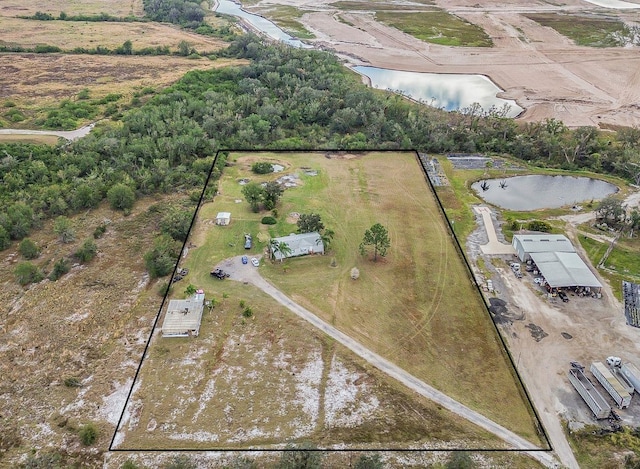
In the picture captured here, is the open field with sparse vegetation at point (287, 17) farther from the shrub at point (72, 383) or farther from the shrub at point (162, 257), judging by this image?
the shrub at point (72, 383)

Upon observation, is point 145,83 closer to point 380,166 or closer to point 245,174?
point 245,174

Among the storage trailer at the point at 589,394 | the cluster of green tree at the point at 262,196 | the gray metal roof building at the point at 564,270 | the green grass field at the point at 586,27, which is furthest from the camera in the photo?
the green grass field at the point at 586,27

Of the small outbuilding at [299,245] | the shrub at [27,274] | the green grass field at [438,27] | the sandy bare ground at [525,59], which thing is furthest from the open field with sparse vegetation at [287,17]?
the shrub at [27,274]

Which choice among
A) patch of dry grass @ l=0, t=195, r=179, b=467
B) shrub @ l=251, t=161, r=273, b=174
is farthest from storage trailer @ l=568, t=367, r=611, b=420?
shrub @ l=251, t=161, r=273, b=174

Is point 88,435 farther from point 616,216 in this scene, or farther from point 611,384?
point 616,216

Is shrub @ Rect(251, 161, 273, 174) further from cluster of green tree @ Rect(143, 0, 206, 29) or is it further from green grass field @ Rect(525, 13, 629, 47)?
green grass field @ Rect(525, 13, 629, 47)

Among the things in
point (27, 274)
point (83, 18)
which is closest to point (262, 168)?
point (27, 274)

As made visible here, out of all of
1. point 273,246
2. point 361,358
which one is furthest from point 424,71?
point 361,358
